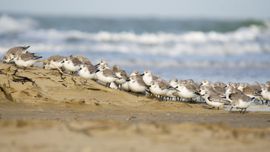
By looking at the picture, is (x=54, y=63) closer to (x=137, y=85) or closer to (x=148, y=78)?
(x=137, y=85)

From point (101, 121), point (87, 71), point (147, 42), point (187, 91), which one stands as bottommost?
point (101, 121)

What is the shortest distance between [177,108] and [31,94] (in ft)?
9.36

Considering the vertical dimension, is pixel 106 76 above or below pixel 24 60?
below

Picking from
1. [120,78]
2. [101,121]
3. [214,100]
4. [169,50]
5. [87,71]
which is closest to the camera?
[101,121]

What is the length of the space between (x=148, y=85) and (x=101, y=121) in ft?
21.0

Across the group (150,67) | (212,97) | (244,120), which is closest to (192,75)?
(150,67)

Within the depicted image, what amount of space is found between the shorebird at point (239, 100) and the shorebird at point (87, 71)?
323 centimetres

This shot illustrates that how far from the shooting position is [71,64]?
52.2 ft

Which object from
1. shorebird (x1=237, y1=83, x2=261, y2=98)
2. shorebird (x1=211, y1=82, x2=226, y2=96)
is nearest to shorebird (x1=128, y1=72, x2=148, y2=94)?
shorebird (x1=211, y1=82, x2=226, y2=96)

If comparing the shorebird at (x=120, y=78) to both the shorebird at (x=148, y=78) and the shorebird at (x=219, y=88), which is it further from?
the shorebird at (x=219, y=88)

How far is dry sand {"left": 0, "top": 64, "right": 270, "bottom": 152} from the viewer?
8180 mm

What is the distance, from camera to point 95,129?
870cm

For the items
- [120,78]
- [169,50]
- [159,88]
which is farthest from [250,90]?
[169,50]

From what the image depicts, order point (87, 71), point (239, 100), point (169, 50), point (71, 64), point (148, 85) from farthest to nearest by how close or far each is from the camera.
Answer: point (169, 50) → point (71, 64) → point (148, 85) → point (87, 71) → point (239, 100)
